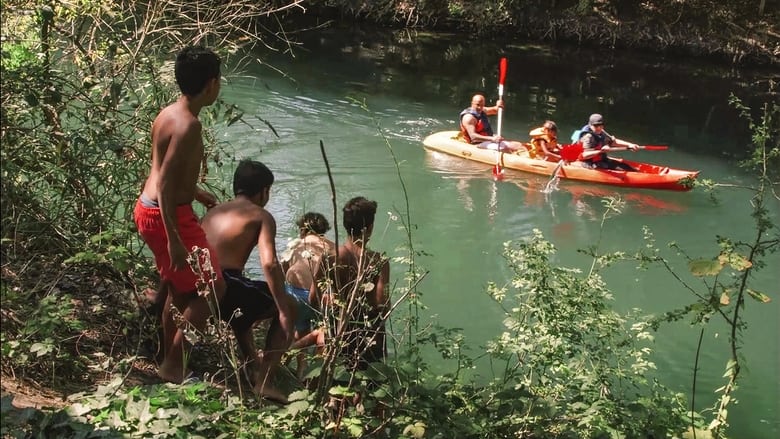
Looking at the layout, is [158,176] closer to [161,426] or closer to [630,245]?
[161,426]

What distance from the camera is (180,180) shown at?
124 inches

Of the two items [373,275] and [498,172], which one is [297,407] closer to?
[373,275]

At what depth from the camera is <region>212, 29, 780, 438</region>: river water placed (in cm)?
631

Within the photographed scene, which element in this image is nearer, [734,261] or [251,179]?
[734,261]

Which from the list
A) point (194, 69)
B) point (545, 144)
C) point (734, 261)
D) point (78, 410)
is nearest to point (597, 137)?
point (545, 144)

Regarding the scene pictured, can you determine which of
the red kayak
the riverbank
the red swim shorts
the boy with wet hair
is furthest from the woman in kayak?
the riverbank

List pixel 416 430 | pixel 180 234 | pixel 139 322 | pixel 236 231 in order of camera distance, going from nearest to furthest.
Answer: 1. pixel 416 430
2. pixel 180 234
3. pixel 236 231
4. pixel 139 322

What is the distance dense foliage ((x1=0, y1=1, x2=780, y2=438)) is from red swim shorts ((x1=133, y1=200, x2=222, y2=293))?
0.17 meters

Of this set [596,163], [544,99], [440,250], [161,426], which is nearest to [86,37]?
[161,426]

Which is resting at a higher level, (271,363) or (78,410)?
(78,410)

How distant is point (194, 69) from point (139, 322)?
4.28ft

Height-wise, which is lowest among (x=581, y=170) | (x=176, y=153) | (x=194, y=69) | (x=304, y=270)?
(x=581, y=170)

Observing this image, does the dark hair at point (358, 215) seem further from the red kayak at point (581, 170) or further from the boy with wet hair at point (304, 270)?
the red kayak at point (581, 170)

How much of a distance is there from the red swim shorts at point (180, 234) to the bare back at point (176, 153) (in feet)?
0.19
